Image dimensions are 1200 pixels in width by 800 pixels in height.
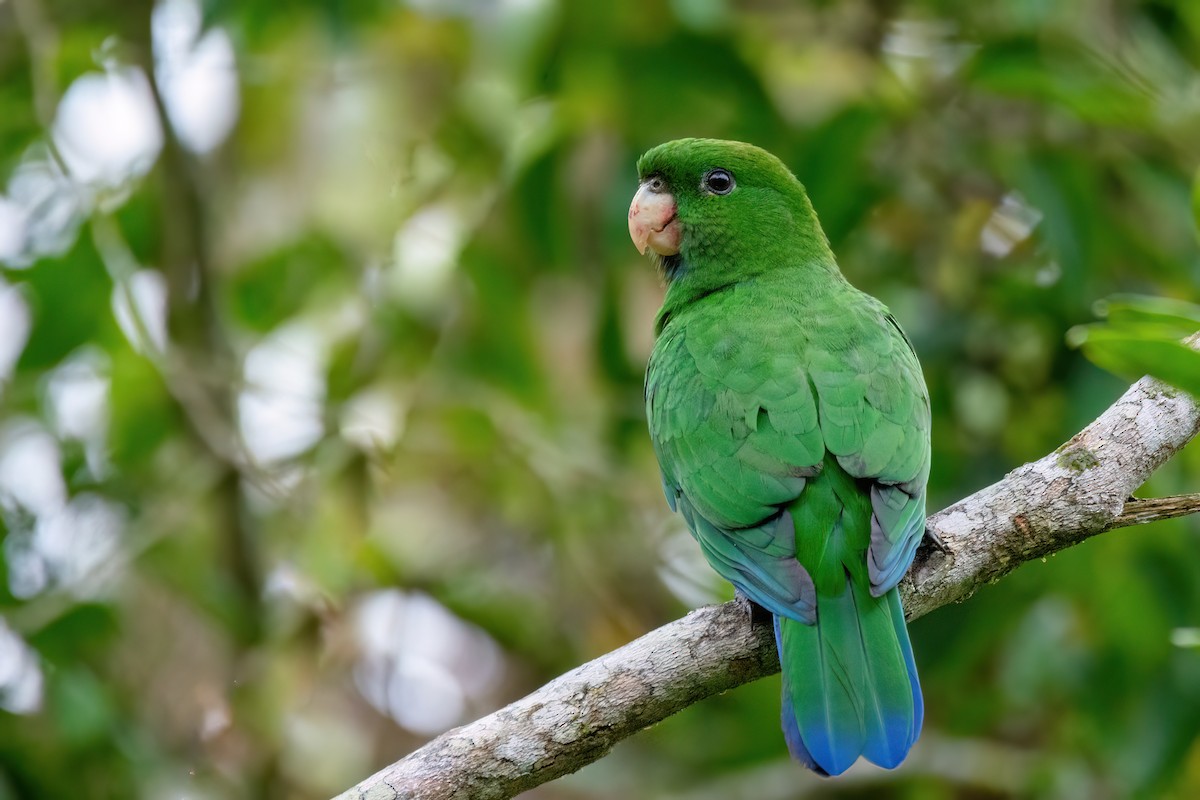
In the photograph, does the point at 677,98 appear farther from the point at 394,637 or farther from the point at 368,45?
the point at 394,637

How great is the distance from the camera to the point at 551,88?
4480 mm

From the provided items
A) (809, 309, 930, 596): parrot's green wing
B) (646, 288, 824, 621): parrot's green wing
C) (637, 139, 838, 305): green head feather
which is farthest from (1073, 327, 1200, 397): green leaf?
(637, 139, 838, 305): green head feather

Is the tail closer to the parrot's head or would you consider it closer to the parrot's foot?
the parrot's foot

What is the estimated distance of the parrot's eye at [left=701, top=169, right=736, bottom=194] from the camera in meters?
3.88

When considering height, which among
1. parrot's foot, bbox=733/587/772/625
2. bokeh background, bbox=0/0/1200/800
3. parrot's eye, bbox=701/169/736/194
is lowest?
bokeh background, bbox=0/0/1200/800

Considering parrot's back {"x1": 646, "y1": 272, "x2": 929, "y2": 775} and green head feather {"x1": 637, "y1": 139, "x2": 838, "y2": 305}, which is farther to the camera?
green head feather {"x1": 637, "y1": 139, "x2": 838, "y2": 305}

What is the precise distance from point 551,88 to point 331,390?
1251 mm

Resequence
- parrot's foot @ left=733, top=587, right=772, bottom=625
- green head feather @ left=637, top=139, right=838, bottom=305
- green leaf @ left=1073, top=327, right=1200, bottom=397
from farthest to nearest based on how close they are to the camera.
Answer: green head feather @ left=637, top=139, right=838, bottom=305
parrot's foot @ left=733, top=587, right=772, bottom=625
green leaf @ left=1073, top=327, right=1200, bottom=397

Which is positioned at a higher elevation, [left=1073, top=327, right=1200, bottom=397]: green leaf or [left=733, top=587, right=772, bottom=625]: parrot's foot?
[left=1073, top=327, right=1200, bottom=397]: green leaf

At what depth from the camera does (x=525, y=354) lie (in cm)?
471

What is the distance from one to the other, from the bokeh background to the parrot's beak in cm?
54

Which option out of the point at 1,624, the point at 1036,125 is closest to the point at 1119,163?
the point at 1036,125

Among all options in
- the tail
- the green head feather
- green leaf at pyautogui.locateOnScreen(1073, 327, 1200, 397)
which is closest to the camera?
green leaf at pyautogui.locateOnScreen(1073, 327, 1200, 397)

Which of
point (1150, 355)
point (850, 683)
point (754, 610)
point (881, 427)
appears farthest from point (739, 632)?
point (1150, 355)
